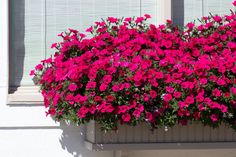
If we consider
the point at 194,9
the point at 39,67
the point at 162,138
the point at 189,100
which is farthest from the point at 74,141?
the point at 194,9

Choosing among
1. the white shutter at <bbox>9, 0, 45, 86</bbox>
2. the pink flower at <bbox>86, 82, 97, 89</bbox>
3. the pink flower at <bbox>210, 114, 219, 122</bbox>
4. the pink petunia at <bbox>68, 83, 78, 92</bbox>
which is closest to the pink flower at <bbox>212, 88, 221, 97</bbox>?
the pink flower at <bbox>210, 114, 219, 122</bbox>

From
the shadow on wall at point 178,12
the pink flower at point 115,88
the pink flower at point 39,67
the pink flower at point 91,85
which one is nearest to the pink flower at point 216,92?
the pink flower at point 115,88

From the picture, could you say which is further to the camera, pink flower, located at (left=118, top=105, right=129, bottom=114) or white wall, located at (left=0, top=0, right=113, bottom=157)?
white wall, located at (left=0, top=0, right=113, bottom=157)

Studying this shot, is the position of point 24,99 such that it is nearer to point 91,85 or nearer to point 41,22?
point 41,22

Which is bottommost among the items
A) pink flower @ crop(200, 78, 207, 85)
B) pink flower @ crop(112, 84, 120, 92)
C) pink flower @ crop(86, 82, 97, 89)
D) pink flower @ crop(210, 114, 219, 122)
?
pink flower @ crop(210, 114, 219, 122)

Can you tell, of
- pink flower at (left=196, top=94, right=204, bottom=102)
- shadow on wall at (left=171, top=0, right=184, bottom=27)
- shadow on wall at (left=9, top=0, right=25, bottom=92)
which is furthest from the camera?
shadow on wall at (left=171, top=0, right=184, bottom=27)

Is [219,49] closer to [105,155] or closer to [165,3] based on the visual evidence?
[165,3]

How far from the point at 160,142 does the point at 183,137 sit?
0.58ft

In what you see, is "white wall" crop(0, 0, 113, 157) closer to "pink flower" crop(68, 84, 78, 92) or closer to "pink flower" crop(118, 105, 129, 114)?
"pink flower" crop(68, 84, 78, 92)

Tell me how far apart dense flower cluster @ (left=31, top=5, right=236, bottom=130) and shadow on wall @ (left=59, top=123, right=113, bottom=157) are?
0.37m

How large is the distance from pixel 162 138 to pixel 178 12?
3.97 ft

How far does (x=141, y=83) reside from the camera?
4.44 m

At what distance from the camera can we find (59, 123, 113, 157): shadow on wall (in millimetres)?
5082

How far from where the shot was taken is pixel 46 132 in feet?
16.6
